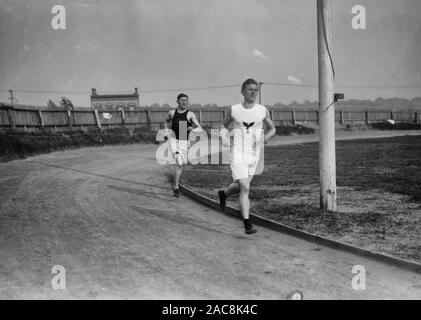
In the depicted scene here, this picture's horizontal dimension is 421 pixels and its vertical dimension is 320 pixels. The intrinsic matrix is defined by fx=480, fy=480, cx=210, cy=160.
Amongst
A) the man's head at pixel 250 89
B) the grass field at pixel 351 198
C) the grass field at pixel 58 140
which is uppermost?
the man's head at pixel 250 89

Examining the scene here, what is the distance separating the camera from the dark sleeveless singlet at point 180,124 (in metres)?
9.91

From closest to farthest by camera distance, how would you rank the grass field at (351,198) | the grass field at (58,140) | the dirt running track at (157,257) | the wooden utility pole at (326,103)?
the dirt running track at (157,257)
the grass field at (351,198)
the wooden utility pole at (326,103)
the grass field at (58,140)

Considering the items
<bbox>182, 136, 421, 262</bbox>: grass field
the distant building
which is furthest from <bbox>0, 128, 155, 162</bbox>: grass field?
the distant building

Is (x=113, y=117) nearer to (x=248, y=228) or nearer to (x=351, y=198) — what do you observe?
(x=351, y=198)

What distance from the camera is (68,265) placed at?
518cm

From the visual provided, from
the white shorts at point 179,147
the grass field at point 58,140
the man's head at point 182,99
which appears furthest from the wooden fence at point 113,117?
the man's head at point 182,99

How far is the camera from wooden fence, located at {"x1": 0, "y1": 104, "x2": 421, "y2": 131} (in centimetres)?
2280

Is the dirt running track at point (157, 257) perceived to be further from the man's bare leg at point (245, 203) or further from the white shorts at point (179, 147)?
the white shorts at point (179, 147)

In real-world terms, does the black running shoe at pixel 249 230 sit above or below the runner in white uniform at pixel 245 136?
below

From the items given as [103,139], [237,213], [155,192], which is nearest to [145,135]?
[103,139]

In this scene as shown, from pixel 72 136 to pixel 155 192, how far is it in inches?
627

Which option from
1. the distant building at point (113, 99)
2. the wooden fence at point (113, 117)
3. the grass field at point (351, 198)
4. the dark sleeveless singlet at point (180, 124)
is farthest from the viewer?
the distant building at point (113, 99)

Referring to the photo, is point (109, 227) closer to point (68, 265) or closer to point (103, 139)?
point (68, 265)

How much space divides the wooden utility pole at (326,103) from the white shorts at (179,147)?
3428mm
